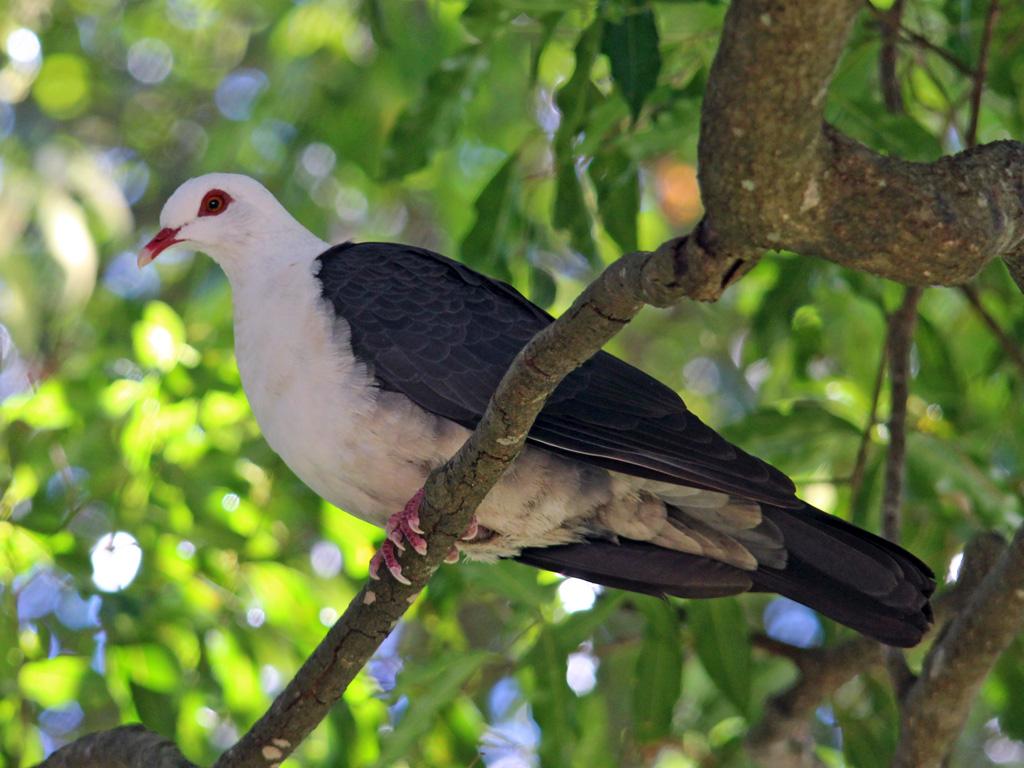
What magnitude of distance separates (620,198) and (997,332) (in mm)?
1266

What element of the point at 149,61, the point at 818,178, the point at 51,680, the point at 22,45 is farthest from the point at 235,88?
the point at 818,178

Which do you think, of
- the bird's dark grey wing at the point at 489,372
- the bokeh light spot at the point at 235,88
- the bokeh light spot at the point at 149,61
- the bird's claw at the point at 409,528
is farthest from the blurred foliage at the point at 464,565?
the bokeh light spot at the point at 149,61

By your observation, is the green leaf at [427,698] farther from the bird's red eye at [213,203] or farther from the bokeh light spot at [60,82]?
the bokeh light spot at [60,82]

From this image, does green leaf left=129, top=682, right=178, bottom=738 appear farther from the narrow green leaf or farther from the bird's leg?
the narrow green leaf

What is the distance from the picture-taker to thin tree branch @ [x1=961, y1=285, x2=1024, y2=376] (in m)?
3.96

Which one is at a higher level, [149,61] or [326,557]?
[149,61]

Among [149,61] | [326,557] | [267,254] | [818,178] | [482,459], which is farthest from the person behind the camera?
[149,61]

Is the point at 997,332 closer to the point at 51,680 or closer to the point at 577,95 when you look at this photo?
the point at 577,95

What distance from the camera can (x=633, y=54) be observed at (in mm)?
3082

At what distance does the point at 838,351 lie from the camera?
5371mm

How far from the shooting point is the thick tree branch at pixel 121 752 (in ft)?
10.0

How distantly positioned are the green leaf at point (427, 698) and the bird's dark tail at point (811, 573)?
1.12 ft

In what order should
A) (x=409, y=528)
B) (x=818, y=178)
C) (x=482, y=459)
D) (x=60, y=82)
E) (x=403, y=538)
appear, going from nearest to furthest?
(x=818, y=178) < (x=482, y=459) < (x=409, y=528) < (x=403, y=538) < (x=60, y=82)

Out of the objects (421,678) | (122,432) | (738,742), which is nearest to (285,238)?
(122,432)
